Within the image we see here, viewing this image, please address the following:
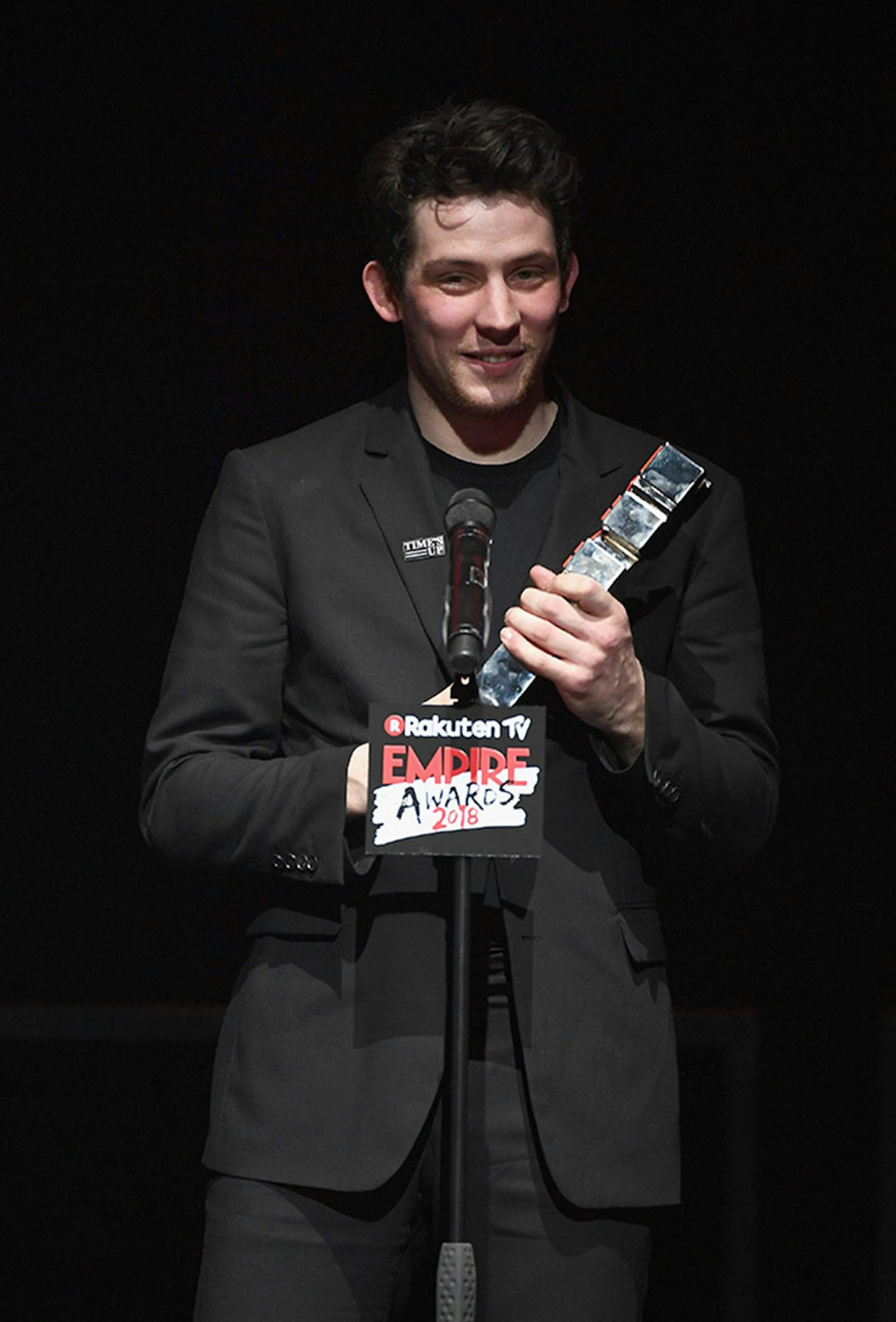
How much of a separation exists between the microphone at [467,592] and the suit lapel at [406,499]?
0.36 meters

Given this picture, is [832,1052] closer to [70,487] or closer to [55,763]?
[55,763]

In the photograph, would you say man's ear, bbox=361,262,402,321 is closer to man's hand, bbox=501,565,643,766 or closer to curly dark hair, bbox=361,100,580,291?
curly dark hair, bbox=361,100,580,291

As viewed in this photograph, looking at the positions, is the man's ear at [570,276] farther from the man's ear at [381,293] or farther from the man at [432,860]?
the man's ear at [381,293]

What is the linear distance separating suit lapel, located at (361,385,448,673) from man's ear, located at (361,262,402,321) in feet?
0.43

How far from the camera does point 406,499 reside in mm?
2033

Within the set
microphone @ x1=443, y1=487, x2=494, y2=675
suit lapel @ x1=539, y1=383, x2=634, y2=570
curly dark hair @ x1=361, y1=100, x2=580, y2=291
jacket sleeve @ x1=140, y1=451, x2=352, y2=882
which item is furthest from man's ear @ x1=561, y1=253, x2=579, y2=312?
microphone @ x1=443, y1=487, x2=494, y2=675

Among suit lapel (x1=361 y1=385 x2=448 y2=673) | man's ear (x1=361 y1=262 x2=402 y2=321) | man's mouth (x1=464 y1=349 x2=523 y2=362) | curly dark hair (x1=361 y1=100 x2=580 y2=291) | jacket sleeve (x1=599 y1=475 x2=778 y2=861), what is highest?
curly dark hair (x1=361 y1=100 x2=580 y2=291)

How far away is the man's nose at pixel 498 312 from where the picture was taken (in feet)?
6.68

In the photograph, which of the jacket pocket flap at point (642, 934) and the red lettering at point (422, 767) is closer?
the red lettering at point (422, 767)

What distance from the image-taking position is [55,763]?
2799 millimetres

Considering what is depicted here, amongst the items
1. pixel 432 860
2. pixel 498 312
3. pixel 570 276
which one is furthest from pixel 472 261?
pixel 432 860

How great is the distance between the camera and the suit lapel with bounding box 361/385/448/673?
76.9 inches

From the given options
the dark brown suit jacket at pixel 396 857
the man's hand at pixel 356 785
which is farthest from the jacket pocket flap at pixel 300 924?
the man's hand at pixel 356 785

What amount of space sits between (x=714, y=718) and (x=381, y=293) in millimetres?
713
